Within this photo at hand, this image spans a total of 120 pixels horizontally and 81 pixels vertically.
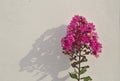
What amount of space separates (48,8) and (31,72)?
0.48 metres

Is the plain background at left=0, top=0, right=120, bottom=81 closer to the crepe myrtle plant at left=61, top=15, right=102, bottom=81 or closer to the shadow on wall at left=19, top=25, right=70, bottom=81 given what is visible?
the shadow on wall at left=19, top=25, right=70, bottom=81

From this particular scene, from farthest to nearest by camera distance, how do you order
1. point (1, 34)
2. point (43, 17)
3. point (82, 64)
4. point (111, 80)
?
point (111, 80) < point (82, 64) < point (43, 17) < point (1, 34)

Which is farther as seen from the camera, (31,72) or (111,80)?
(111,80)

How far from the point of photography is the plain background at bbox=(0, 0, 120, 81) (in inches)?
66.3

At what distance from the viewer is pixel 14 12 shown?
1.69 meters

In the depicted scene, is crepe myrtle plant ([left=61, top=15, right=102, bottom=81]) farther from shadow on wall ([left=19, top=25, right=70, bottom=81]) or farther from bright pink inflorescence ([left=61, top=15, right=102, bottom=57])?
shadow on wall ([left=19, top=25, right=70, bottom=81])

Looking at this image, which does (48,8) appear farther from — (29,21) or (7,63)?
(7,63)

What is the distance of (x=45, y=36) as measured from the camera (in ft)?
5.89

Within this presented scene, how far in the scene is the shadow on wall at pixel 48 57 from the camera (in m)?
1.75

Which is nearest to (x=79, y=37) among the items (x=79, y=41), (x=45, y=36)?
(x=79, y=41)

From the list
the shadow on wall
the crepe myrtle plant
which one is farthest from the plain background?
the crepe myrtle plant

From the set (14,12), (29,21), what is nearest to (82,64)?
(29,21)

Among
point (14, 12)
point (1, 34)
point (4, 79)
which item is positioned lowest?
point (4, 79)

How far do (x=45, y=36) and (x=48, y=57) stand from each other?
0.16 metres
